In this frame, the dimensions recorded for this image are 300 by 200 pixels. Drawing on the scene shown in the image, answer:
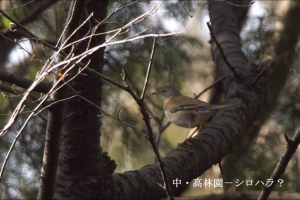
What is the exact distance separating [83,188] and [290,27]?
291cm

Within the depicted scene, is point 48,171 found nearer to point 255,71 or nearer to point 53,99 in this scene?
point 53,99

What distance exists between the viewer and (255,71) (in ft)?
14.1

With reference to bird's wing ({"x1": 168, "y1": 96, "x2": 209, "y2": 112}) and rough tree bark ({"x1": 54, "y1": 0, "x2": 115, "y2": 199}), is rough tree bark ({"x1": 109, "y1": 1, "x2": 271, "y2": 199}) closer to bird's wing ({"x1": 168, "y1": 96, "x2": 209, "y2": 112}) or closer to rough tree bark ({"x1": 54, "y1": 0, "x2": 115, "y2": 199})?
rough tree bark ({"x1": 54, "y1": 0, "x2": 115, "y2": 199})

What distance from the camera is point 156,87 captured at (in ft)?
16.6

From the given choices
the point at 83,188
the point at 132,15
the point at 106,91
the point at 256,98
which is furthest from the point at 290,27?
the point at 83,188

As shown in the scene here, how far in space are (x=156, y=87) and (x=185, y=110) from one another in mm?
606

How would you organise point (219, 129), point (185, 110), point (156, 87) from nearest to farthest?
1. point (219, 129)
2. point (185, 110)
3. point (156, 87)

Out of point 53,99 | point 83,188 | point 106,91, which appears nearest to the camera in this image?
point 53,99

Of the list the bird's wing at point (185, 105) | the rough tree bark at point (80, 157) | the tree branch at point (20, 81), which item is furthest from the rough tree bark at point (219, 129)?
the tree branch at point (20, 81)

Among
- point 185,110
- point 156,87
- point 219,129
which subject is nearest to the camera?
point 219,129

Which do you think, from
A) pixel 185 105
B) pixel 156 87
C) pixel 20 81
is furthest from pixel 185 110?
pixel 20 81

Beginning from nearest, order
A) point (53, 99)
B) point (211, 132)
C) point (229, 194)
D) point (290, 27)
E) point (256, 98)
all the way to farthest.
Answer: point (53, 99) < point (229, 194) < point (211, 132) < point (256, 98) < point (290, 27)

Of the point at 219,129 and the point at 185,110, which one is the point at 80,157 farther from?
the point at 185,110

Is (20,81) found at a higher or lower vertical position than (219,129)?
lower
